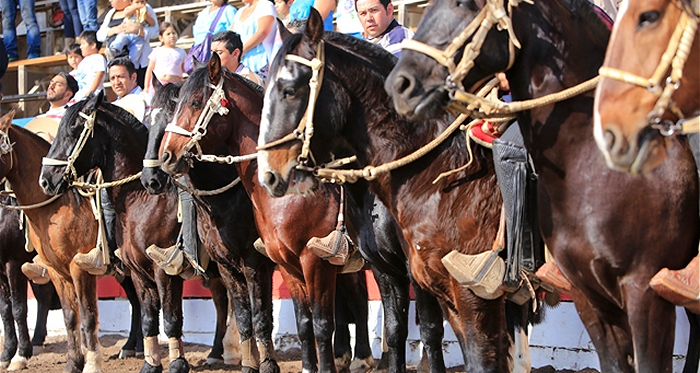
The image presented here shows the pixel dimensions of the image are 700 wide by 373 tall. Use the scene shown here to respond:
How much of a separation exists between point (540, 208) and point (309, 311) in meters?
3.69

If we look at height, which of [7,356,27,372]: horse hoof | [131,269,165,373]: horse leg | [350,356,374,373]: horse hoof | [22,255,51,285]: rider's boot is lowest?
[7,356,27,372]: horse hoof

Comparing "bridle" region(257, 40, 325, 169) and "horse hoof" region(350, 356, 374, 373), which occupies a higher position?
"bridle" region(257, 40, 325, 169)

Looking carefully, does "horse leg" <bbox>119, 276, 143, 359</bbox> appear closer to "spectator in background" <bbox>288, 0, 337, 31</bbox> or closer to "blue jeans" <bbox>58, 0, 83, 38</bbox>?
"spectator in background" <bbox>288, 0, 337, 31</bbox>

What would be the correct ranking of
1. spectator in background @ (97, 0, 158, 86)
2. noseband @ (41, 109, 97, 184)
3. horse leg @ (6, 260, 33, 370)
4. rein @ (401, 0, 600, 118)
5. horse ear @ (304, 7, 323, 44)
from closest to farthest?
rein @ (401, 0, 600, 118)
horse ear @ (304, 7, 323, 44)
noseband @ (41, 109, 97, 184)
horse leg @ (6, 260, 33, 370)
spectator in background @ (97, 0, 158, 86)

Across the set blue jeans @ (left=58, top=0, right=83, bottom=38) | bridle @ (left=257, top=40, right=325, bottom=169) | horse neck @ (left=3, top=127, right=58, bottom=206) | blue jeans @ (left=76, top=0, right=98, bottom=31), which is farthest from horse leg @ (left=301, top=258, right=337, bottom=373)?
blue jeans @ (left=58, top=0, right=83, bottom=38)

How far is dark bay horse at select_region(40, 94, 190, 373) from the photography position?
8.70 meters

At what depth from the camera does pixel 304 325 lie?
7.47 metres

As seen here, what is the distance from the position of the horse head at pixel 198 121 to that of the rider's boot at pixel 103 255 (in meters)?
2.22

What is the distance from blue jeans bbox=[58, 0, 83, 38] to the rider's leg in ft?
47.9

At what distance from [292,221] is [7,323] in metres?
5.18

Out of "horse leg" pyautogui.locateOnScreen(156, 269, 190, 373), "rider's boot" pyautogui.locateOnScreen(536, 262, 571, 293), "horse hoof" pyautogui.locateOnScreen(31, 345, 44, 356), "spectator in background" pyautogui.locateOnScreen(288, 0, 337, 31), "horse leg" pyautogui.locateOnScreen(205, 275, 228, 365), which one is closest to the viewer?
"rider's boot" pyautogui.locateOnScreen(536, 262, 571, 293)

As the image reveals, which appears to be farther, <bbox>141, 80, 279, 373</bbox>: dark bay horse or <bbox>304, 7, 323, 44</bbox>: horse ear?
<bbox>141, 80, 279, 373</bbox>: dark bay horse

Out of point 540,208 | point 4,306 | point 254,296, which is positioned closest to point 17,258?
point 4,306

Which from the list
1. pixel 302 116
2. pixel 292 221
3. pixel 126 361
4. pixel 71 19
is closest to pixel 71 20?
pixel 71 19
